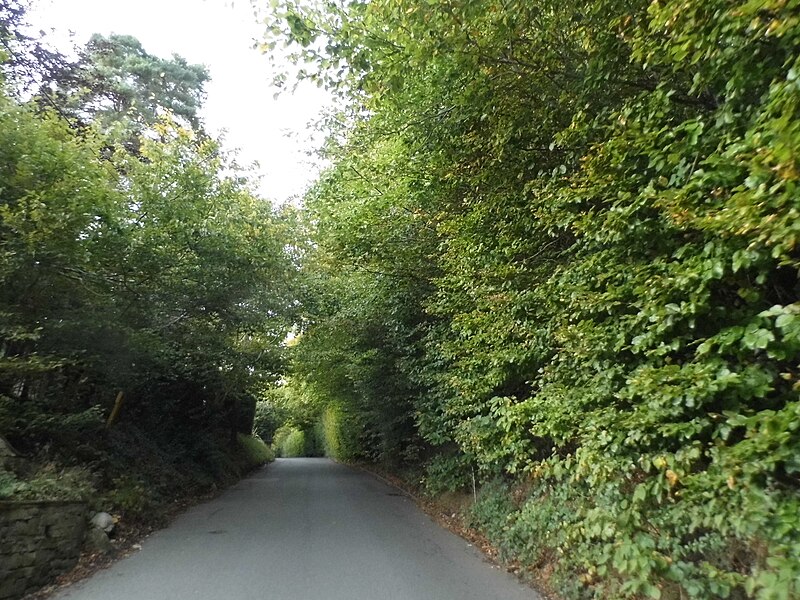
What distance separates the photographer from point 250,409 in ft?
92.3

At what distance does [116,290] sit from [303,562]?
225 inches

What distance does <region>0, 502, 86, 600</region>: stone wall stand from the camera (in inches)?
257

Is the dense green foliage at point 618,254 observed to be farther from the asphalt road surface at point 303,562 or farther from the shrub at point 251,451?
the shrub at point 251,451

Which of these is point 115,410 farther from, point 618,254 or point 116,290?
point 618,254

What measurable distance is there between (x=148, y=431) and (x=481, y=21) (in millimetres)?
13715

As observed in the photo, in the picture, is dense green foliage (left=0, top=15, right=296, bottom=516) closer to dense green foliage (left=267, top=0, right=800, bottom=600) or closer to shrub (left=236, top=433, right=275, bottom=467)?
dense green foliage (left=267, top=0, right=800, bottom=600)

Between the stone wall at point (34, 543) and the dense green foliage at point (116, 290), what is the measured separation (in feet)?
1.09

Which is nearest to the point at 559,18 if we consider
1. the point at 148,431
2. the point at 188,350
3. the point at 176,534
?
the point at 176,534

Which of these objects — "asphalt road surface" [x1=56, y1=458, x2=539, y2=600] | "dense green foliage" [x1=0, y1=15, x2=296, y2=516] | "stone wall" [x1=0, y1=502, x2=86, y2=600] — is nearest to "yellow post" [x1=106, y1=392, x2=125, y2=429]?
"dense green foliage" [x1=0, y1=15, x2=296, y2=516]

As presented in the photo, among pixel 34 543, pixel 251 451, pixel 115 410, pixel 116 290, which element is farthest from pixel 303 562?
pixel 251 451

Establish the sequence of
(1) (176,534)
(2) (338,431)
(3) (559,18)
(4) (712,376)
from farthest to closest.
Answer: (2) (338,431)
(1) (176,534)
(3) (559,18)
(4) (712,376)

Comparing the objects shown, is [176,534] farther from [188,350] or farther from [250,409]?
[250,409]

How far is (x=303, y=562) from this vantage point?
7.91 metres

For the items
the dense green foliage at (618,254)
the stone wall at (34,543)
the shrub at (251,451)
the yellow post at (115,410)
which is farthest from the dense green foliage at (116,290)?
the shrub at (251,451)
